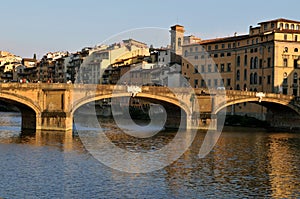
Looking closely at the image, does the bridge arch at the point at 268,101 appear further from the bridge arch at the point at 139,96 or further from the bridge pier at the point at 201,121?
the bridge arch at the point at 139,96

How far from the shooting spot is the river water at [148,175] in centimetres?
2542

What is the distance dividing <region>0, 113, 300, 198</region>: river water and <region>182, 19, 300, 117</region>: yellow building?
1390 inches

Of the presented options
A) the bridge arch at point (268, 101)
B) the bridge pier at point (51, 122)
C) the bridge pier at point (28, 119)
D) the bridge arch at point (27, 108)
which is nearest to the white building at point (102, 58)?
the bridge arch at point (268, 101)

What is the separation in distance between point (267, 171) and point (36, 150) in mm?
18578

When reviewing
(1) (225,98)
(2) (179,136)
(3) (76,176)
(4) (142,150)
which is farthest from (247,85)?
(3) (76,176)

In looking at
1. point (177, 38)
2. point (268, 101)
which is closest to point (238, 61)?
point (268, 101)

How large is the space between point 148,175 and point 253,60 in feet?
187

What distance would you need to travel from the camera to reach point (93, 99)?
56.5 m

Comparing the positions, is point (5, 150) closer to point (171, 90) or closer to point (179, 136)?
point (179, 136)

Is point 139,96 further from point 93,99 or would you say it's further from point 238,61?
point 238,61

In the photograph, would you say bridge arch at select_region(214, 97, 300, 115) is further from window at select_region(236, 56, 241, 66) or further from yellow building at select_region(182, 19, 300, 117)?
window at select_region(236, 56, 241, 66)

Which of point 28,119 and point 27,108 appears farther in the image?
point 28,119

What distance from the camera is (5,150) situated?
3906 cm

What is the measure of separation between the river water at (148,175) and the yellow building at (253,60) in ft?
116
